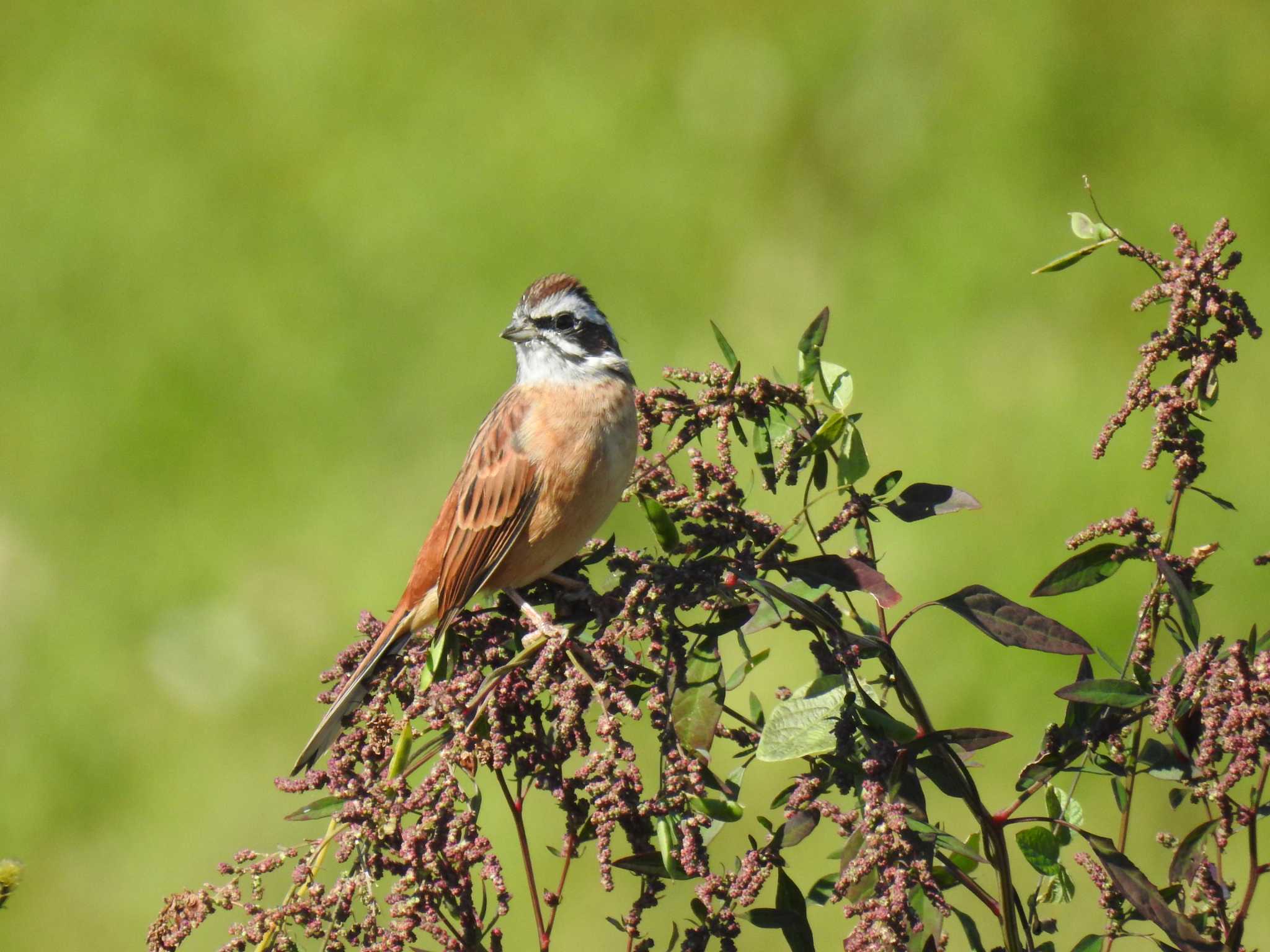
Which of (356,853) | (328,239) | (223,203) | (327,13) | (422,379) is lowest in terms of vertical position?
(356,853)

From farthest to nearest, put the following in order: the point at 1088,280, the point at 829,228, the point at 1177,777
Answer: the point at 829,228, the point at 1088,280, the point at 1177,777

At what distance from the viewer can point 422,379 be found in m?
6.84

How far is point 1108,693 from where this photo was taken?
2010 millimetres

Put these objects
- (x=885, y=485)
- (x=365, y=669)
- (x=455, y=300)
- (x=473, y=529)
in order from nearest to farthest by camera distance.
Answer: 1. (x=885, y=485)
2. (x=365, y=669)
3. (x=473, y=529)
4. (x=455, y=300)

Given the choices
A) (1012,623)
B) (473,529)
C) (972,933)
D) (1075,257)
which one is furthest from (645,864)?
(473,529)

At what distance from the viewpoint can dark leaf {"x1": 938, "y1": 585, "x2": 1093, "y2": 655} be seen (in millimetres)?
2096

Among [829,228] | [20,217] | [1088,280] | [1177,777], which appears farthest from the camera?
[20,217]

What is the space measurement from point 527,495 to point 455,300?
3586 mm

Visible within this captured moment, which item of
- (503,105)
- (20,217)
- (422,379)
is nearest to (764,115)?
(503,105)

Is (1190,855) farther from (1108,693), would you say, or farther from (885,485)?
(885,485)

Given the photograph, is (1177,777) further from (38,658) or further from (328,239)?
(328,239)

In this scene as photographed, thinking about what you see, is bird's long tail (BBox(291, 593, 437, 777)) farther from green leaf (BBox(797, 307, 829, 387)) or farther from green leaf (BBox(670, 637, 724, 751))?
green leaf (BBox(797, 307, 829, 387))

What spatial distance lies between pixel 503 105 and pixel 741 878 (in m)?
6.40

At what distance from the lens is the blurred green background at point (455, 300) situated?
5.70 meters
